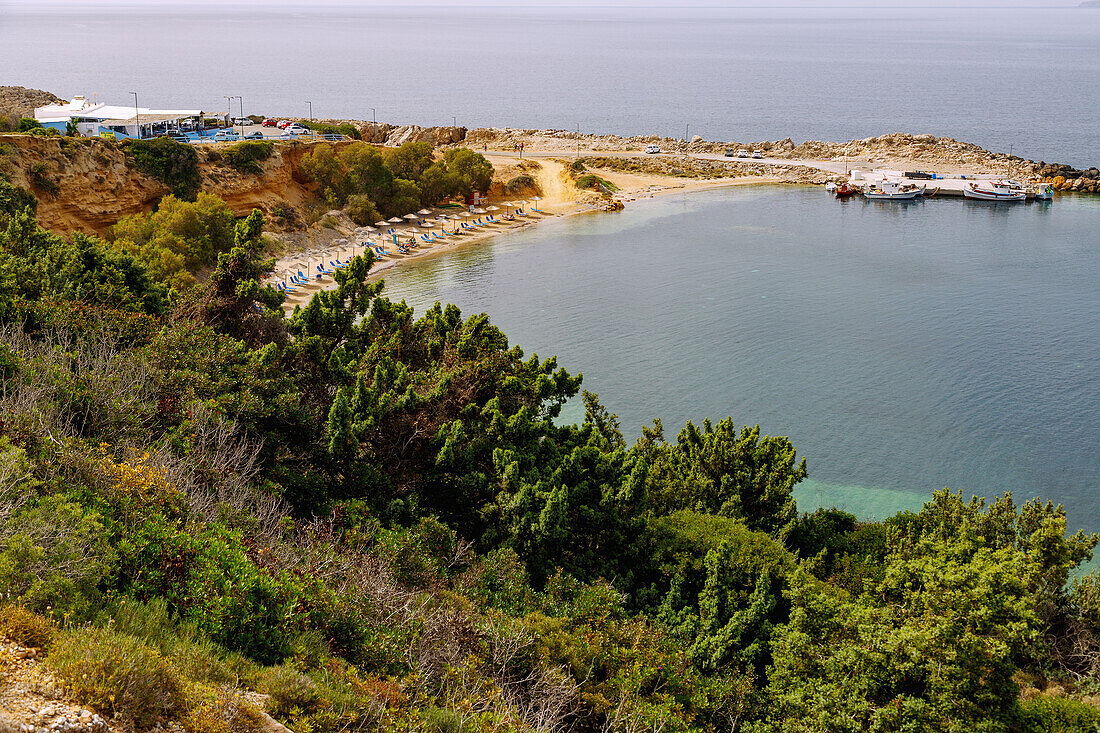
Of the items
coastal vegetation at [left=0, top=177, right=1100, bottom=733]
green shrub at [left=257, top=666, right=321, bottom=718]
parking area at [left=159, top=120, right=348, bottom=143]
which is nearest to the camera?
green shrub at [left=257, top=666, right=321, bottom=718]

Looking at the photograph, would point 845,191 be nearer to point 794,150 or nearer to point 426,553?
point 794,150

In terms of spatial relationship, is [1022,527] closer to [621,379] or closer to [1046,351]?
[621,379]

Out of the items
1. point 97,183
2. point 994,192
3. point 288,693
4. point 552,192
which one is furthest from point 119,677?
point 994,192

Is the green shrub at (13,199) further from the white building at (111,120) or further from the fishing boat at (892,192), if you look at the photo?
the fishing boat at (892,192)

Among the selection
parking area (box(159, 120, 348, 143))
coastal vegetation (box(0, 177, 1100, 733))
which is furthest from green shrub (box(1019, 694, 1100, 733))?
parking area (box(159, 120, 348, 143))

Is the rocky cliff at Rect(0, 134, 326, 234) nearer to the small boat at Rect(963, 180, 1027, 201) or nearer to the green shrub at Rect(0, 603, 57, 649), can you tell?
the green shrub at Rect(0, 603, 57, 649)

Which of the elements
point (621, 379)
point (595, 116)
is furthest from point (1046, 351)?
point (595, 116)

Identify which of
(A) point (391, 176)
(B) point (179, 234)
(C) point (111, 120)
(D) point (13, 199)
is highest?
(C) point (111, 120)
